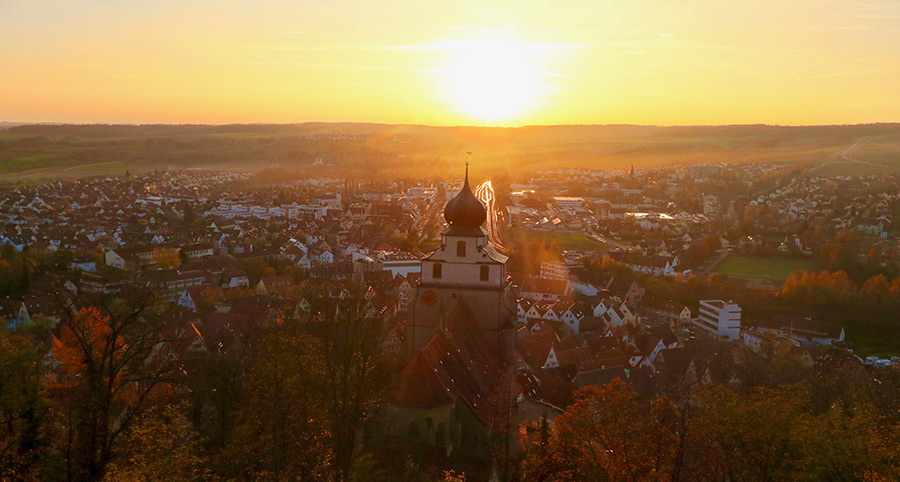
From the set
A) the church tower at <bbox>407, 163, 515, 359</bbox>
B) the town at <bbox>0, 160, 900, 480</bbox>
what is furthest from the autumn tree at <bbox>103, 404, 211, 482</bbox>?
the church tower at <bbox>407, 163, 515, 359</bbox>

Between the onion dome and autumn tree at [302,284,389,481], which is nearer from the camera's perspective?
autumn tree at [302,284,389,481]

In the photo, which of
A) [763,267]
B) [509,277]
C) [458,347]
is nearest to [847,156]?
[763,267]

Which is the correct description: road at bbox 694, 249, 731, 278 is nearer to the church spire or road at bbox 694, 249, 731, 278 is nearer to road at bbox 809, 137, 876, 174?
the church spire

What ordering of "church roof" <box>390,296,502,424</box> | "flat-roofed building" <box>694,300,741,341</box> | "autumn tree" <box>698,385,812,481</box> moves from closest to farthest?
"autumn tree" <box>698,385,812,481</box>, "church roof" <box>390,296,502,424</box>, "flat-roofed building" <box>694,300,741,341</box>

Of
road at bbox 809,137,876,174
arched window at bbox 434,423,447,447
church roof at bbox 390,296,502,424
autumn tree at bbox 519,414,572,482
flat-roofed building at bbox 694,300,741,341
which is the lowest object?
flat-roofed building at bbox 694,300,741,341

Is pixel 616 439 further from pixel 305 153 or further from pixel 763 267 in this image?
pixel 305 153
